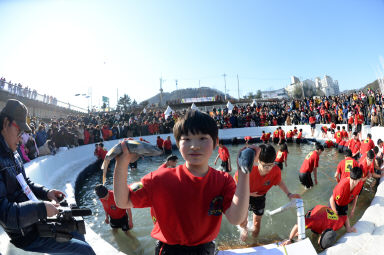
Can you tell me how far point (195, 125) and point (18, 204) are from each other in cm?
160

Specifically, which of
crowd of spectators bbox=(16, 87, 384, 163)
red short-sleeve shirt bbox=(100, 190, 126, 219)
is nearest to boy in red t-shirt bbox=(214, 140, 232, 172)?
crowd of spectators bbox=(16, 87, 384, 163)

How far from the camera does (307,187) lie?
24.2 ft

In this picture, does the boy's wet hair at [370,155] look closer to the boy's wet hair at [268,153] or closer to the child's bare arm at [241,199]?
the boy's wet hair at [268,153]

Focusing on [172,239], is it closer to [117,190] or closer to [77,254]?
[117,190]

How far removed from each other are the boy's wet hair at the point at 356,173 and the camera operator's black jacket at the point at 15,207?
15.5 feet

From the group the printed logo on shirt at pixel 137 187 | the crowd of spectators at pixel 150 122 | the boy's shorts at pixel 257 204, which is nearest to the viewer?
the printed logo on shirt at pixel 137 187

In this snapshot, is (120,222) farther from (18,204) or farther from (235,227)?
(18,204)

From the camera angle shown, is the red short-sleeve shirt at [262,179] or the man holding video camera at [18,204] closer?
the man holding video camera at [18,204]

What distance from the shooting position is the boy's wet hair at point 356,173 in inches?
162

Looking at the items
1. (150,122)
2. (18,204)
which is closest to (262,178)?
(18,204)

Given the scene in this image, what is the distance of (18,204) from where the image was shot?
1.85 m

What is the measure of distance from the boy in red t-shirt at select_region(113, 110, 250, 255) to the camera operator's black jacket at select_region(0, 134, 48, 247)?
0.95m

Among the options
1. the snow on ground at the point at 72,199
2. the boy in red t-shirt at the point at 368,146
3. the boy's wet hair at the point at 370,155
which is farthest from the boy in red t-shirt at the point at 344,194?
the boy in red t-shirt at the point at 368,146

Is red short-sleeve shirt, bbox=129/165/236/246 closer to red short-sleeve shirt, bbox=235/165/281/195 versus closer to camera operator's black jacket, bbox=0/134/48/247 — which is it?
camera operator's black jacket, bbox=0/134/48/247
